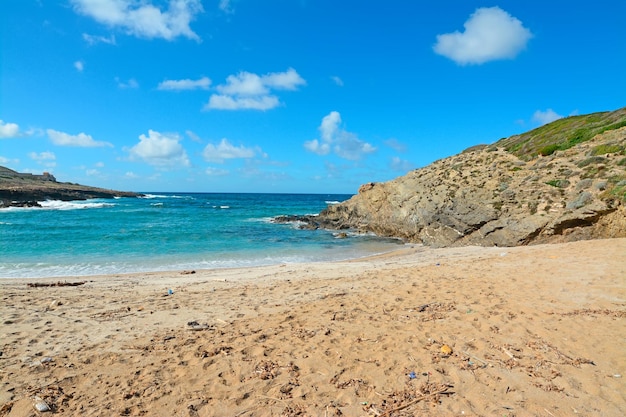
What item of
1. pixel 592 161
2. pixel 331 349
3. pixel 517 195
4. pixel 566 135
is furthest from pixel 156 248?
pixel 566 135

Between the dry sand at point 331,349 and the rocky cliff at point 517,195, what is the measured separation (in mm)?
8272

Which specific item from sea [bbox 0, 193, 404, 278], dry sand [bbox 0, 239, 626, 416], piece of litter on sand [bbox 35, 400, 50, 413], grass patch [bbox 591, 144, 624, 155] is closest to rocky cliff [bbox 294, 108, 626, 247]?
grass patch [bbox 591, 144, 624, 155]

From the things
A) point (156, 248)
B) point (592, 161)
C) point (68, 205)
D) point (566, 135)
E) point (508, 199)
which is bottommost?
point (156, 248)

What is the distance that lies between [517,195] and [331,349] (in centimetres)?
1930

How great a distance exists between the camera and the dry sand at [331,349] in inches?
178

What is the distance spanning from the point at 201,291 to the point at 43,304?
390 cm

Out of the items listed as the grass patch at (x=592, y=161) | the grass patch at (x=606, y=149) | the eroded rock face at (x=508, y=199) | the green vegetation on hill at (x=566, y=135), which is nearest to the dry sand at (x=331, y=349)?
the eroded rock face at (x=508, y=199)

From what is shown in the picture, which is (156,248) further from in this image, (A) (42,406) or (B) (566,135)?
(B) (566,135)

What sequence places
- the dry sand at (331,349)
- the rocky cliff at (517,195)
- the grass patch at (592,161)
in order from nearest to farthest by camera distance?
the dry sand at (331,349)
the rocky cliff at (517,195)
the grass patch at (592,161)

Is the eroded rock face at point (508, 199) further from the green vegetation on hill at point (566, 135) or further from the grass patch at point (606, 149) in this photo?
the green vegetation on hill at point (566, 135)

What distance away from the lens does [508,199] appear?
69.2 feet

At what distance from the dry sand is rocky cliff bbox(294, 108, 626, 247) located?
827 cm

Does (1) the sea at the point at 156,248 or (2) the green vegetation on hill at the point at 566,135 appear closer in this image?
(1) the sea at the point at 156,248

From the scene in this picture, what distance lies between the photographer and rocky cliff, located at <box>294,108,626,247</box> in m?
17.4
